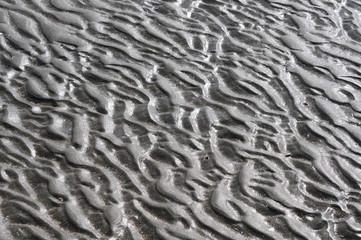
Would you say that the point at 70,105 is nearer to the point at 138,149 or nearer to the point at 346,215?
the point at 138,149

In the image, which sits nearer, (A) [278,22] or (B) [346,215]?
(B) [346,215]

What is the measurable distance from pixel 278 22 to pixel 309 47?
18.5 inches

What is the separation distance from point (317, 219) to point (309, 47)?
223 centimetres

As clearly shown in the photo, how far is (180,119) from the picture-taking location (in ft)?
17.3

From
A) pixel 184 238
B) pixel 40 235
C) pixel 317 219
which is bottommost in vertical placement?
pixel 40 235

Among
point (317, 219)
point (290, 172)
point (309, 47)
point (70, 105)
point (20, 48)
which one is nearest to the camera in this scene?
point (317, 219)

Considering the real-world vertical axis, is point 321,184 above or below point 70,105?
above

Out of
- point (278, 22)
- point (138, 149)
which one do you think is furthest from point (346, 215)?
point (278, 22)

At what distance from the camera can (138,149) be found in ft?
16.2

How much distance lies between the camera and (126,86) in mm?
5594

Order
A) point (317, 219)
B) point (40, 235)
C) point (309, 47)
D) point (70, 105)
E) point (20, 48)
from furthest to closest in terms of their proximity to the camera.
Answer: point (309, 47) < point (20, 48) < point (70, 105) < point (317, 219) < point (40, 235)

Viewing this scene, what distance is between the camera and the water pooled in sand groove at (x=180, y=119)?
446 centimetres

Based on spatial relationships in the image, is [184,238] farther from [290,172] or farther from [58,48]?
[58,48]

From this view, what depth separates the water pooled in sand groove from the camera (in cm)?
446
